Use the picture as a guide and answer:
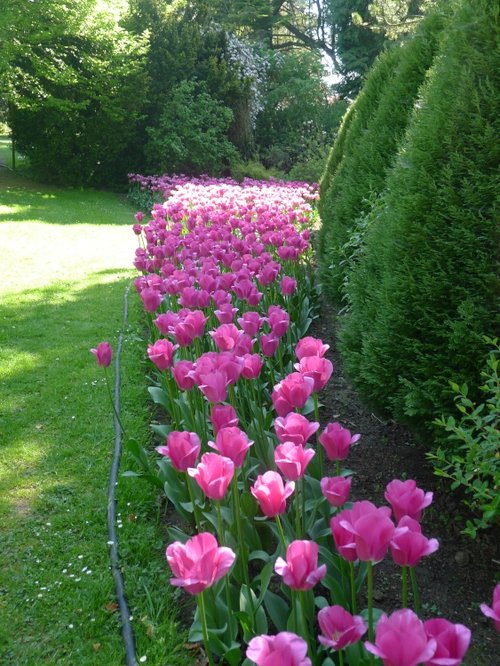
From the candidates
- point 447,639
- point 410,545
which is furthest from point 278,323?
point 447,639

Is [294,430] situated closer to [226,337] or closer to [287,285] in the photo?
[226,337]

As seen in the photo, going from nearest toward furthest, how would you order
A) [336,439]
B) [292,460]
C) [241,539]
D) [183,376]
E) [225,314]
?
1. [292,460]
2. [336,439]
3. [241,539]
4. [183,376]
5. [225,314]

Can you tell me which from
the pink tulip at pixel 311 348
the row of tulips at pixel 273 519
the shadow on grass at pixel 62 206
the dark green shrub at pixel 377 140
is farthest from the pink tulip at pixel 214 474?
the shadow on grass at pixel 62 206

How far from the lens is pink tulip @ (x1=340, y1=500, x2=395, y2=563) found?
1.18 meters

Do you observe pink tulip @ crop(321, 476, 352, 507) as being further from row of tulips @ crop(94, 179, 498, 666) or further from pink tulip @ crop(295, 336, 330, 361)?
pink tulip @ crop(295, 336, 330, 361)

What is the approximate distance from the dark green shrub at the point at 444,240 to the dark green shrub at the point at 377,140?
1.35m

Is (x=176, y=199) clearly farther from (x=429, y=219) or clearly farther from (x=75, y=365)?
(x=429, y=219)

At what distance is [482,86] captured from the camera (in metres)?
2.37

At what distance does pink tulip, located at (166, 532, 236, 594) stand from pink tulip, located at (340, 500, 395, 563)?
25 cm

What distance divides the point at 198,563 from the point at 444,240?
1.78m

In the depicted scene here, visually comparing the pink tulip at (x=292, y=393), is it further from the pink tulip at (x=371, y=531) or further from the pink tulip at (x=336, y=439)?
the pink tulip at (x=371, y=531)

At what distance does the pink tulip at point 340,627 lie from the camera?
1099mm

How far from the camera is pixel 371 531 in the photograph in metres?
1.19

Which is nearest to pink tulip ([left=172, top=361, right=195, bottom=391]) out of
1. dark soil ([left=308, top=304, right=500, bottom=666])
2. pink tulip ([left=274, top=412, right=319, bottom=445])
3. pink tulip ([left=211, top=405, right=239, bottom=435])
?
pink tulip ([left=211, top=405, right=239, bottom=435])
